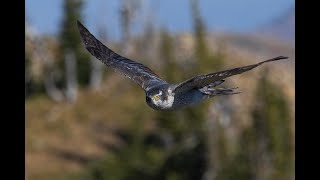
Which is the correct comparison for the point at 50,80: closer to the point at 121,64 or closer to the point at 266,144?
the point at 266,144

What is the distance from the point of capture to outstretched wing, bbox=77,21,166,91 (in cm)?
670

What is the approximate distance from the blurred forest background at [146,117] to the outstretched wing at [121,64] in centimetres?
2121

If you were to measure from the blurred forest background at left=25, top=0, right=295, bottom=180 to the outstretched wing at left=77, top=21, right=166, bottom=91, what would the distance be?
21.2m

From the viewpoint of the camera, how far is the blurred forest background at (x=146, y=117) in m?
30.7

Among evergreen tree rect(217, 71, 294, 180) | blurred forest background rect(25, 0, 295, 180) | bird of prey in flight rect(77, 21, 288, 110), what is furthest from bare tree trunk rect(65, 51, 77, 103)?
bird of prey in flight rect(77, 21, 288, 110)

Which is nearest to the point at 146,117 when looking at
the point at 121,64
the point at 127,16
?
the point at 127,16

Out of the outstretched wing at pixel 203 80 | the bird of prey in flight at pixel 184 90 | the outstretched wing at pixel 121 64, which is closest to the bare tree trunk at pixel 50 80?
the outstretched wing at pixel 121 64

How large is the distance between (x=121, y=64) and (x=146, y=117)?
33.7 m

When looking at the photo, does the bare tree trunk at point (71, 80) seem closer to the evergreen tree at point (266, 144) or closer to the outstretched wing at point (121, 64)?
the evergreen tree at point (266, 144)

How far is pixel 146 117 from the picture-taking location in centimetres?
4100

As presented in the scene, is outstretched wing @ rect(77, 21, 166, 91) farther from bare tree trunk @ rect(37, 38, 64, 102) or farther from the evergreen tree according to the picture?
bare tree trunk @ rect(37, 38, 64, 102)
